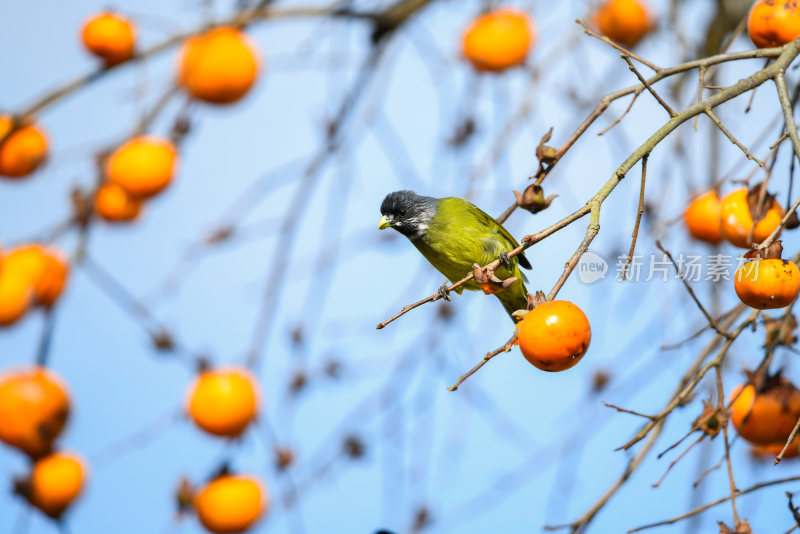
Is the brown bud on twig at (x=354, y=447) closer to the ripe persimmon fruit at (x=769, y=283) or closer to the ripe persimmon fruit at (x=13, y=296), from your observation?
the ripe persimmon fruit at (x=13, y=296)

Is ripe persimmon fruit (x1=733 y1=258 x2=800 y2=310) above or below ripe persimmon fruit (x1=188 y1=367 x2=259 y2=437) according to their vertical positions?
above

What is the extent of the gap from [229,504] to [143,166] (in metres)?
1.12

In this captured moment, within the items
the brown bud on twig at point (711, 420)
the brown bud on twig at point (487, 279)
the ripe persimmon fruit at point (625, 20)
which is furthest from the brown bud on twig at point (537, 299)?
the ripe persimmon fruit at point (625, 20)

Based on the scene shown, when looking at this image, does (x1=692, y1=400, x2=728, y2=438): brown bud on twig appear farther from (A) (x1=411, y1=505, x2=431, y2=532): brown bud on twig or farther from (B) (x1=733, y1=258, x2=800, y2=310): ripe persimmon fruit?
(A) (x1=411, y1=505, x2=431, y2=532): brown bud on twig

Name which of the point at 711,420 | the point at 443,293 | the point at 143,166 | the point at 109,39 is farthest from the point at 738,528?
the point at 109,39

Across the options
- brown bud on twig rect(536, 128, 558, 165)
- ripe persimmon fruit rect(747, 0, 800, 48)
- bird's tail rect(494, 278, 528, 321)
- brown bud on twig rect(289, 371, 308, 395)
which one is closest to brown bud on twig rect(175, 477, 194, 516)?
brown bud on twig rect(289, 371, 308, 395)

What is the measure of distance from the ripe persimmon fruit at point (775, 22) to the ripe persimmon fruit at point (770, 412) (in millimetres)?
807

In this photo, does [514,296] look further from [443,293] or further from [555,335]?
[555,335]

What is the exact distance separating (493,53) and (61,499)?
2055 millimetres

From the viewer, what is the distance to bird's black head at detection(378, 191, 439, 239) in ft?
7.70

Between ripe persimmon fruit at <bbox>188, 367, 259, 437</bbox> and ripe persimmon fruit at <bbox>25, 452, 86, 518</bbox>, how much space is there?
0.40m

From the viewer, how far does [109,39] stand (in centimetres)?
241

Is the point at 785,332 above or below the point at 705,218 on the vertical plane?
below

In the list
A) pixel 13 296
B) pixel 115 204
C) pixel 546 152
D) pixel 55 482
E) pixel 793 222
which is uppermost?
pixel 793 222
